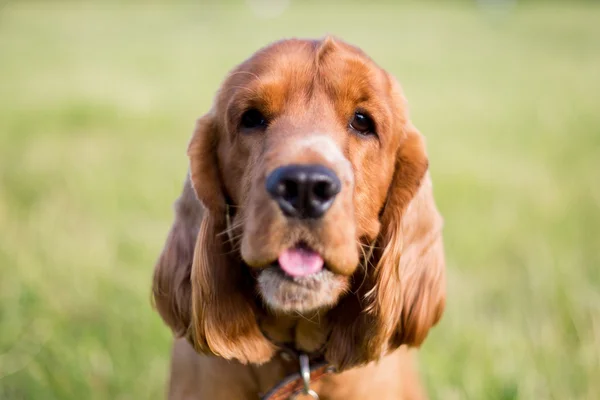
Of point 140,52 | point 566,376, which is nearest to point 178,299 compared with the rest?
point 566,376

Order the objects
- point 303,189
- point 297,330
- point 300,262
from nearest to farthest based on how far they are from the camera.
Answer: point 303,189 < point 300,262 < point 297,330

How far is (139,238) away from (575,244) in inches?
114

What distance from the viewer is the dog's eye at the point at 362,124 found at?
2387mm

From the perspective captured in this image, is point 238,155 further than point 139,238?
No

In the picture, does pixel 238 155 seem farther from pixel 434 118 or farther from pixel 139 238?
pixel 434 118

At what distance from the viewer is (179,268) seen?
2.55 m

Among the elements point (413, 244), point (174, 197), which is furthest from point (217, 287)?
point (174, 197)

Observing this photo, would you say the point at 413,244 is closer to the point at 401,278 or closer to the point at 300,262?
the point at 401,278

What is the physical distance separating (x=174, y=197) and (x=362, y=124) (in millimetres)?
3374

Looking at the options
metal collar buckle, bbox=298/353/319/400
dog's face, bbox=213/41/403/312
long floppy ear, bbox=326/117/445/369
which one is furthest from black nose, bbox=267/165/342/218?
metal collar buckle, bbox=298/353/319/400

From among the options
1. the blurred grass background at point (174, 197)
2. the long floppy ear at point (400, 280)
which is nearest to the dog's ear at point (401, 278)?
the long floppy ear at point (400, 280)

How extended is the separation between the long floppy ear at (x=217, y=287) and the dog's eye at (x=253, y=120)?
0.70 feet

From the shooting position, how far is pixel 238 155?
2408 mm

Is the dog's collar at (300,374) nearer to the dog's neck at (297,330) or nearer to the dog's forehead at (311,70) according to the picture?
the dog's neck at (297,330)
